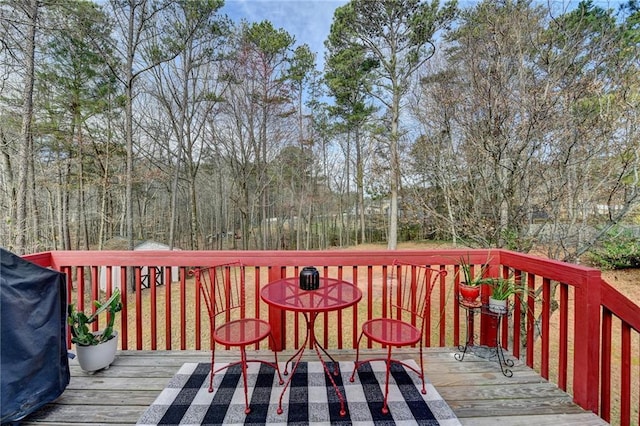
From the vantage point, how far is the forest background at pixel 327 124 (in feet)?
10.7

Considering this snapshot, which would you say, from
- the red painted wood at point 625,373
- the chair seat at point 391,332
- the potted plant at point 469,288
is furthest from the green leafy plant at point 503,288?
the chair seat at point 391,332

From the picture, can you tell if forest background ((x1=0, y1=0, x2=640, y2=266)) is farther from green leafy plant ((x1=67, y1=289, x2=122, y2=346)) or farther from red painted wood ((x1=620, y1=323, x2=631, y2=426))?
green leafy plant ((x1=67, y1=289, x2=122, y2=346))

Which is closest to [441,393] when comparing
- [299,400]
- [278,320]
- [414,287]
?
[414,287]

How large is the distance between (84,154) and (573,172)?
11.9 metres

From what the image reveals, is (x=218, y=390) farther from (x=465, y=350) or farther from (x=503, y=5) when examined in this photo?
(x=503, y=5)

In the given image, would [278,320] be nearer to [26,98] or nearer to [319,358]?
[319,358]

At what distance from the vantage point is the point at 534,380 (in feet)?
6.57

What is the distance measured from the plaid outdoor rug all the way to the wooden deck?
143 mm

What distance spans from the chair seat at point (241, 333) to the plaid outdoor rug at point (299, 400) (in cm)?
40

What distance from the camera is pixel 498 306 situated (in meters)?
2.19

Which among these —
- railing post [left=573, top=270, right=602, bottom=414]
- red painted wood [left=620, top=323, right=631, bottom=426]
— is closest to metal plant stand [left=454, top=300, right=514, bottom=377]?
railing post [left=573, top=270, right=602, bottom=414]

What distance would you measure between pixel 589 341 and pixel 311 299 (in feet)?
5.80

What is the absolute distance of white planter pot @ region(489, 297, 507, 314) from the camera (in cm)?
217

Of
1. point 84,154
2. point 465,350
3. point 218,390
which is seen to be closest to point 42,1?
point 84,154
